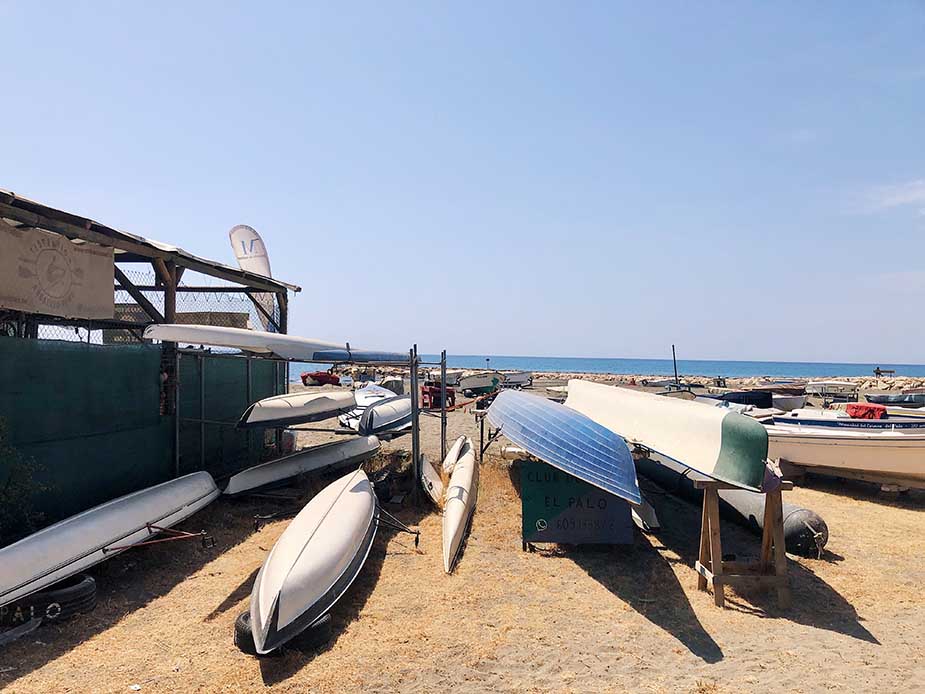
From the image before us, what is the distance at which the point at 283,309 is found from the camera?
48.8 feet

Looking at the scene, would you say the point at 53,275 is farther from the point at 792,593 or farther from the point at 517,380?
the point at 517,380

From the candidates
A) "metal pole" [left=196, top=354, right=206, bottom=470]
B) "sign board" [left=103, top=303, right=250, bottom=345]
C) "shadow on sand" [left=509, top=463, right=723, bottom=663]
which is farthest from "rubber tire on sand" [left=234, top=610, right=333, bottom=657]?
"sign board" [left=103, top=303, right=250, bottom=345]

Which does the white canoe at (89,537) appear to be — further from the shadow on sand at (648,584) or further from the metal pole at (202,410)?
the shadow on sand at (648,584)

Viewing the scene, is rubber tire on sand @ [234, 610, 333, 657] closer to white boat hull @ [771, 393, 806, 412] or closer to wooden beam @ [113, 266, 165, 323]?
wooden beam @ [113, 266, 165, 323]

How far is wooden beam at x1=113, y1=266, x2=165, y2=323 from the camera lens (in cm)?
1058

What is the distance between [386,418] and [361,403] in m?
3.77

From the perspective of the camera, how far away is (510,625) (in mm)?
5465

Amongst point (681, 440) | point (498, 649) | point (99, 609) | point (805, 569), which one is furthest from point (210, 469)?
point (805, 569)

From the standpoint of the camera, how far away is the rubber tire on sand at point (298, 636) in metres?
4.88

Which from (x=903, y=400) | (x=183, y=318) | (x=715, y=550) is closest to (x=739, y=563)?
(x=715, y=550)

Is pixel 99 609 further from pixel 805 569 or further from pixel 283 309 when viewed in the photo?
pixel 283 309

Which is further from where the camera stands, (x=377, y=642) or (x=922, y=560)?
(x=922, y=560)

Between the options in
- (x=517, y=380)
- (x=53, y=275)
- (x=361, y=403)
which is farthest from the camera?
(x=517, y=380)

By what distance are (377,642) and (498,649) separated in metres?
1.04
